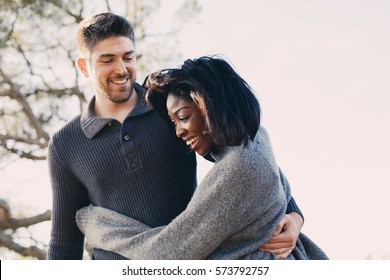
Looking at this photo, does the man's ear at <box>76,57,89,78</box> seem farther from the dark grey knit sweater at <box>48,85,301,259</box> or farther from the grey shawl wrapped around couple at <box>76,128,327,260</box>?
the grey shawl wrapped around couple at <box>76,128,327,260</box>

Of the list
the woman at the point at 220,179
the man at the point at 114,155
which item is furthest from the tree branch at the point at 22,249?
the woman at the point at 220,179

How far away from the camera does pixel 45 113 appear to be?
4.71m

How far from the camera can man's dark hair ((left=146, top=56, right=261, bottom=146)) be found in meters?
1.41

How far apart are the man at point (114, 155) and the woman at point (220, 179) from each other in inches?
6.3

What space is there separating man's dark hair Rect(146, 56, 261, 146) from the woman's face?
2 centimetres

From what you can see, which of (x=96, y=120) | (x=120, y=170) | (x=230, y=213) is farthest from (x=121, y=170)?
(x=230, y=213)

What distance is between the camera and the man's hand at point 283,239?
1.46m

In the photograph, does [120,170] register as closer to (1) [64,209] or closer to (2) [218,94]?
(1) [64,209]

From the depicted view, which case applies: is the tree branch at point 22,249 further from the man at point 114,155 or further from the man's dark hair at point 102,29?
the man's dark hair at point 102,29

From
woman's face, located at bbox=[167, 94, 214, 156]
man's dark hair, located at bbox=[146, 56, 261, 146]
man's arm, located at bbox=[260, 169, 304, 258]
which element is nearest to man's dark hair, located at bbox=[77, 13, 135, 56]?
man's dark hair, located at bbox=[146, 56, 261, 146]

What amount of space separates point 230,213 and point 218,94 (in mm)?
300
